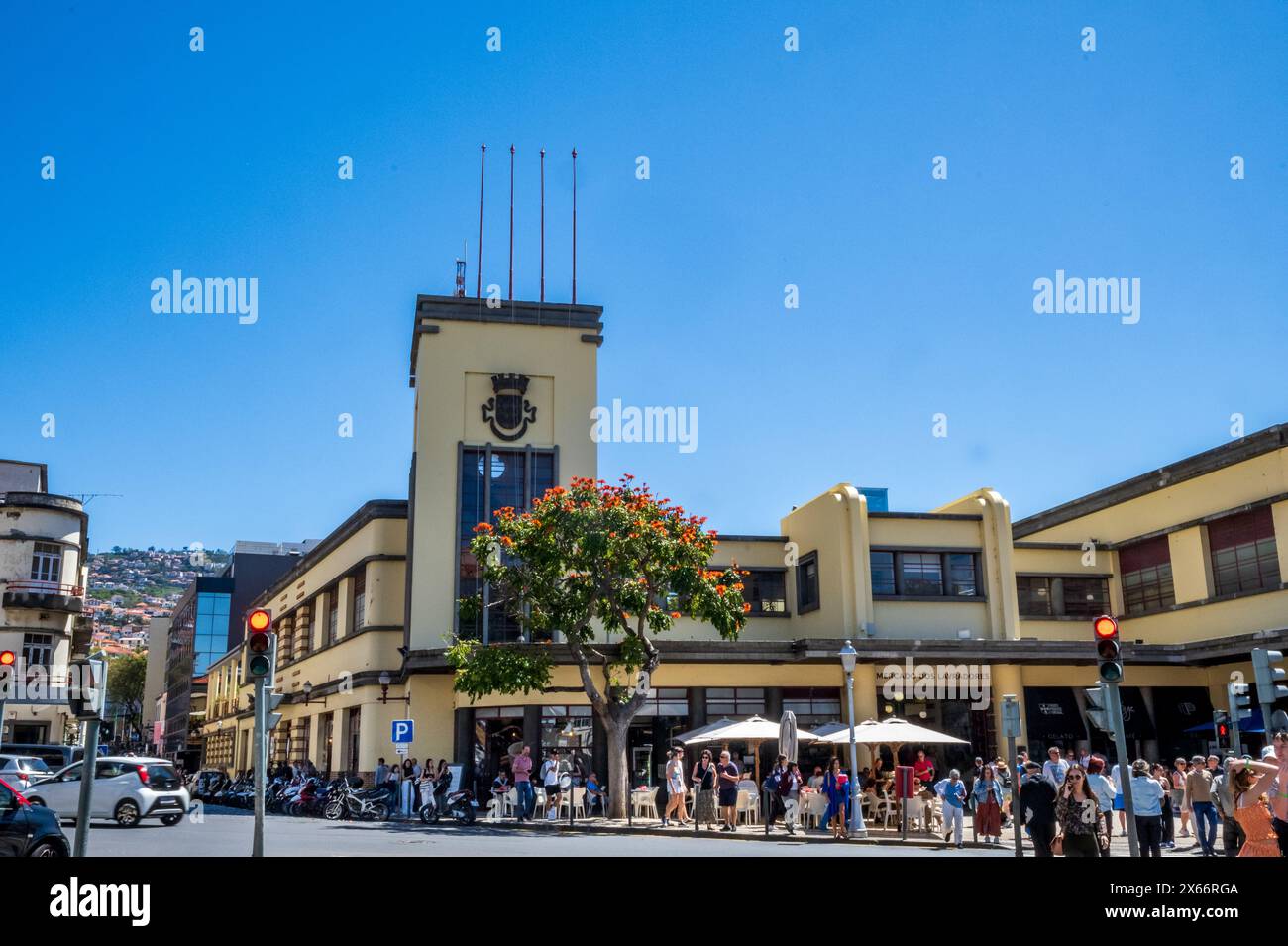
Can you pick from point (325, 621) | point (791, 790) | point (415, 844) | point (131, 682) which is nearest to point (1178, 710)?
point (791, 790)

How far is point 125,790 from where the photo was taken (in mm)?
24641

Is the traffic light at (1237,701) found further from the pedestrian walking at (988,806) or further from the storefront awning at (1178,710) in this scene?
the storefront awning at (1178,710)

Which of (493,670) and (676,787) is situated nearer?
(676,787)

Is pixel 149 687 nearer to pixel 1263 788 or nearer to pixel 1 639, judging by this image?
pixel 1 639

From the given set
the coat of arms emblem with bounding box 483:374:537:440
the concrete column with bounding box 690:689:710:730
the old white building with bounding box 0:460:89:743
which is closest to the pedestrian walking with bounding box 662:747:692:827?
the concrete column with bounding box 690:689:710:730

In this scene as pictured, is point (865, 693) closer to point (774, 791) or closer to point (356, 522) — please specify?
point (774, 791)

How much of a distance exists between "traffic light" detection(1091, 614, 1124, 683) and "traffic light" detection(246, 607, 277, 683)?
1056 cm

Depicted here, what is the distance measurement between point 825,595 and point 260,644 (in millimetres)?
24797

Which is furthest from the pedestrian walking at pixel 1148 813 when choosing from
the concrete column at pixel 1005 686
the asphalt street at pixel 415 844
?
the concrete column at pixel 1005 686

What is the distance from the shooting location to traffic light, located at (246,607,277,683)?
44.7 feet

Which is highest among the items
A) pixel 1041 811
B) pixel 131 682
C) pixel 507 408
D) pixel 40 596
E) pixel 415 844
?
pixel 507 408

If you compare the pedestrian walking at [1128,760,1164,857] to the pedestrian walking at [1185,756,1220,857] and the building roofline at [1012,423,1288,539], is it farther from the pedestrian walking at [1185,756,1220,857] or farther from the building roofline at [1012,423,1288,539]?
the building roofline at [1012,423,1288,539]
